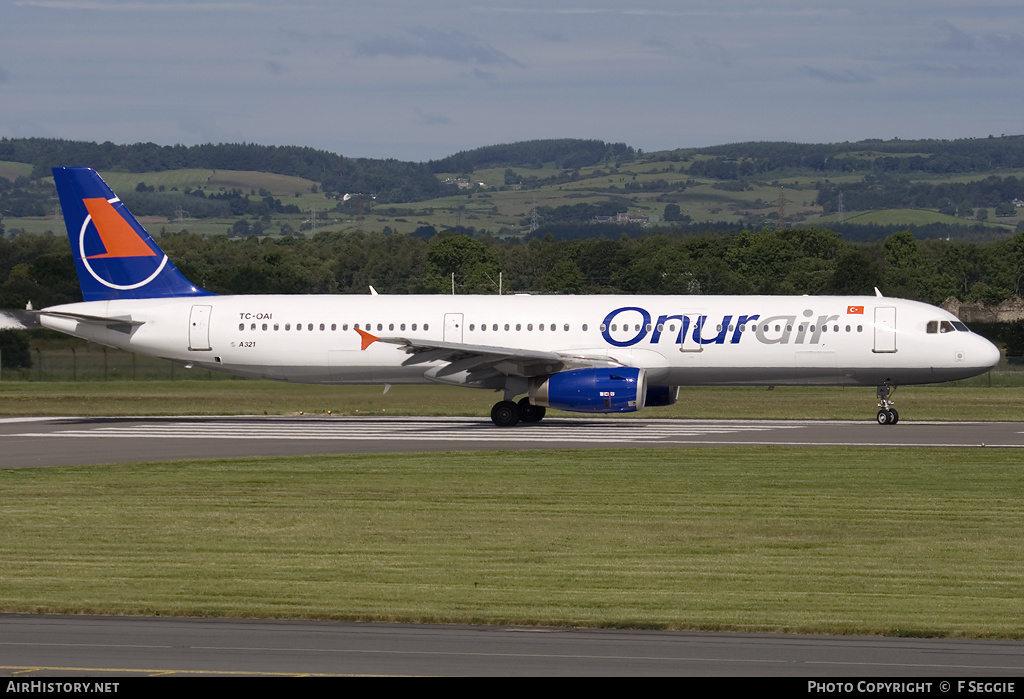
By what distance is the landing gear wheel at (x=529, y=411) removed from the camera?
41.0 m

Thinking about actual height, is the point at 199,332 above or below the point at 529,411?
above

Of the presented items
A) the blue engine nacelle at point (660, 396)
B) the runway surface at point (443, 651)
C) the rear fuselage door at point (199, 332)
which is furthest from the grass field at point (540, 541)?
the rear fuselage door at point (199, 332)

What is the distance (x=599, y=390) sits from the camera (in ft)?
123

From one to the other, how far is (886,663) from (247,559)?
8880 millimetres

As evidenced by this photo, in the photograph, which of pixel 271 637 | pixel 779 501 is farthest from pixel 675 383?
pixel 271 637

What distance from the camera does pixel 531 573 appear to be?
1716 centimetres

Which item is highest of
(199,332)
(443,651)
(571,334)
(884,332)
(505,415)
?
(884,332)

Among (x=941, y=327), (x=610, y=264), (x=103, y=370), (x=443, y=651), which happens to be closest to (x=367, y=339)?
(x=941, y=327)

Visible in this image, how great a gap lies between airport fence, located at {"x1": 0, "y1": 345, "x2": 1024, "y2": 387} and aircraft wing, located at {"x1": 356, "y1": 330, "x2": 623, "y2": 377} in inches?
765

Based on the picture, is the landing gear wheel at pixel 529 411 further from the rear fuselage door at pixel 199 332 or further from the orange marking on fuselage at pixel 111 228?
the orange marking on fuselage at pixel 111 228

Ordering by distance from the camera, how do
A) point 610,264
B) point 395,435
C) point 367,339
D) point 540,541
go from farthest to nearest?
point 610,264
point 367,339
point 395,435
point 540,541

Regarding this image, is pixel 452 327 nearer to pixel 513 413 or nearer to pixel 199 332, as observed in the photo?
pixel 513 413

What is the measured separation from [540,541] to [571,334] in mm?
21068
